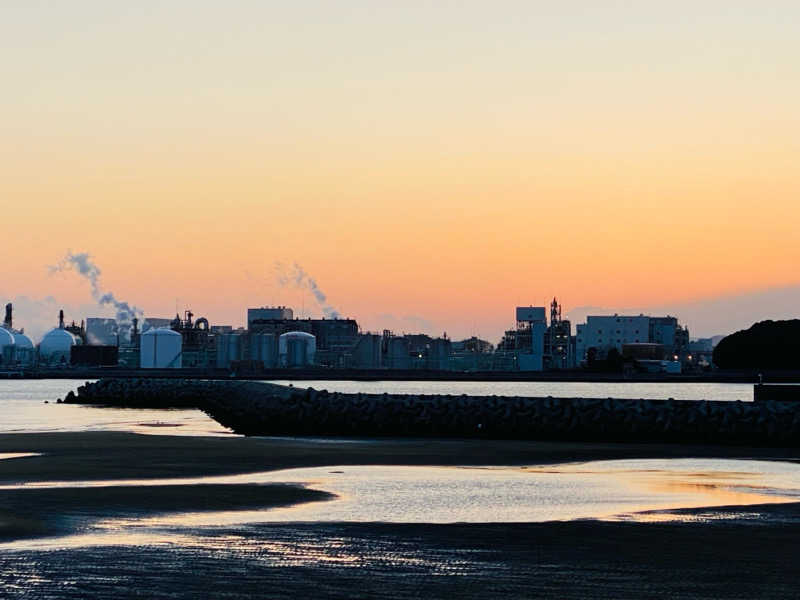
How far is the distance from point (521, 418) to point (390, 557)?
34.9 metres

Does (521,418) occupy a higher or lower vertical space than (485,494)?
higher

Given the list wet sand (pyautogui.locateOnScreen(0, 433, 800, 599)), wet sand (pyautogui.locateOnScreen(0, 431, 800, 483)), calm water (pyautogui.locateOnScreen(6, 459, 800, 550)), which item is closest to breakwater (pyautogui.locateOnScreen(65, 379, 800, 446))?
wet sand (pyautogui.locateOnScreen(0, 431, 800, 483))

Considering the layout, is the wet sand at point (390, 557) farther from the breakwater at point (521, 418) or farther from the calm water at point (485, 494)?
the breakwater at point (521, 418)

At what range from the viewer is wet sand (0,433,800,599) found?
48.5 ft

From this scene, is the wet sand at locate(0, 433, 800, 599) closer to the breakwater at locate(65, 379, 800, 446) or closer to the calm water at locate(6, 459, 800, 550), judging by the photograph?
the calm water at locate(6, 459, 800, 550)

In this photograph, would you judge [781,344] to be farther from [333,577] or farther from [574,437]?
[333,577]

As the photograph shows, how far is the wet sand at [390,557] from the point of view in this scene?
14.8m

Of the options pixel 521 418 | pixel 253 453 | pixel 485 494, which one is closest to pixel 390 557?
pixel 485 494

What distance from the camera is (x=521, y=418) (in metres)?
51.7

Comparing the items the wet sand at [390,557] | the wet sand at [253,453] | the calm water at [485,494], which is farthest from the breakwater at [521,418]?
the wet sand at [390,557]

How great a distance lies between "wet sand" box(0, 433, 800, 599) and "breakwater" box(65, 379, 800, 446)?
2502 cm

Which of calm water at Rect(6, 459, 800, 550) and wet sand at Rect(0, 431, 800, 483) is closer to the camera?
calm water at Rect(6, 459, 800, 550)

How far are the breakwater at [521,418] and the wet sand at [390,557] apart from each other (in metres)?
25.0

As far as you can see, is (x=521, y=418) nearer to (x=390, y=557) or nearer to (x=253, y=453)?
(x=253, y=453)
